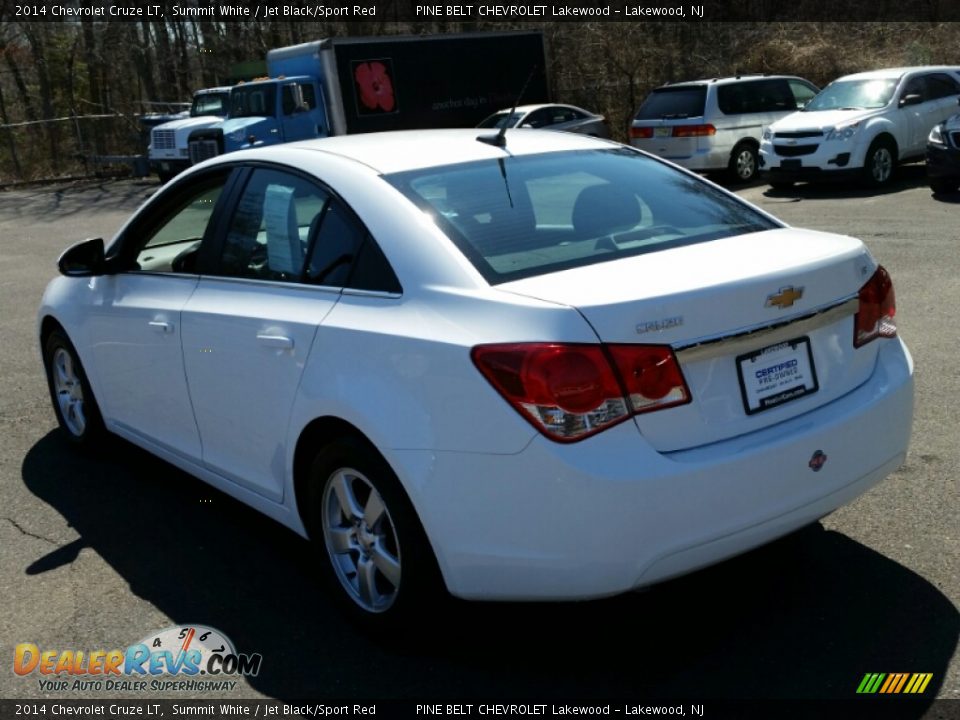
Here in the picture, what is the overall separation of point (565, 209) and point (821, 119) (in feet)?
45.4

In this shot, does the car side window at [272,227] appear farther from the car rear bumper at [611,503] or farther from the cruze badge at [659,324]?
the cruze badge at [659,324]

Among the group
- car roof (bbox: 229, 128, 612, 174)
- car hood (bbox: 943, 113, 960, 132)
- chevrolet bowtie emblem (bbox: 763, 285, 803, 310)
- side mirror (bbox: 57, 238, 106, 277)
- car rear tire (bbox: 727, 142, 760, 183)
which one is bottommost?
car rear tire (bbox: 727, 142, 760, 183)

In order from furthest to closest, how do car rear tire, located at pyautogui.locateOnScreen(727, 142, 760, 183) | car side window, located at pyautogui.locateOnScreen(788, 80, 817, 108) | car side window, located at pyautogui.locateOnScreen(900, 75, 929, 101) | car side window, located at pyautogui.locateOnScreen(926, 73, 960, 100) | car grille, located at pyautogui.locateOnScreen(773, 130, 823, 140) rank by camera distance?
car side window, located at pyautogui.locateOnScreen(788, 80, 817, 108), car rear tire, located at pyautogui.locateOnScreen(727, 142, 760, 183), car side window, located at pyautogui.locateOnScreen(926, 73, 960, 100), car side window, located at pyautogui.locateOnScreen(900, 75, 929, 101), car grille, located at pyautogui.locateOnScreen(773, 130, 823, 140)

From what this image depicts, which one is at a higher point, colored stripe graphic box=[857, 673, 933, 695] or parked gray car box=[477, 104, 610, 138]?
colored stripe graphic box=[857, 673, 933, 695]

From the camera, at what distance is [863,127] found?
15.9 metres

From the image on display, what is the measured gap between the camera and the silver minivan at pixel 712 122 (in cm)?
1802

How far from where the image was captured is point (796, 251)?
348 centimetres

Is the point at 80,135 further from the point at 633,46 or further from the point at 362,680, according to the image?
the point at 362,680

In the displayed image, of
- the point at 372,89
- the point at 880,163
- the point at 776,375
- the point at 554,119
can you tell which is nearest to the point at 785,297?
the point at 776,375

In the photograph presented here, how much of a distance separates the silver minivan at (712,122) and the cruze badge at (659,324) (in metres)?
15.4

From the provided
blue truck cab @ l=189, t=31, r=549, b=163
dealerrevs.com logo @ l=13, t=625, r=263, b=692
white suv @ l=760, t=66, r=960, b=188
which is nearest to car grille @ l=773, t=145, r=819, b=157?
white suv @ l=760, t=66, r=960, b=188

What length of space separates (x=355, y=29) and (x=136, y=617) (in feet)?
125

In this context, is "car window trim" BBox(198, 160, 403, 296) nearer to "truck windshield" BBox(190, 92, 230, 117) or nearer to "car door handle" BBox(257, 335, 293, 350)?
"car door handle" BBox(257, 335, 293, 350)

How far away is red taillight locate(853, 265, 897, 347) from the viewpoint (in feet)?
11.6
